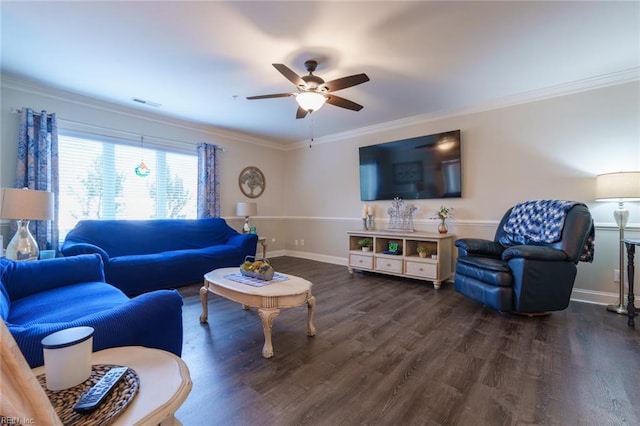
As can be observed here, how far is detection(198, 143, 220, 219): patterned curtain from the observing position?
185 inches

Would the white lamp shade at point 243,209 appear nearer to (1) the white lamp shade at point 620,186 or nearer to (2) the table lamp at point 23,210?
(2) the table lamp at point 23,210

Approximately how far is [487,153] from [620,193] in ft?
4.61

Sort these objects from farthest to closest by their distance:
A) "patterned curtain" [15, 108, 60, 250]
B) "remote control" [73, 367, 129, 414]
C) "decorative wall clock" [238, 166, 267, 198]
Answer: "decorative wall clock" [238, 166, 267, 198], "patterned curtain" [15, 108, 60, 250], "remote control" [73, 367, 129, 414]

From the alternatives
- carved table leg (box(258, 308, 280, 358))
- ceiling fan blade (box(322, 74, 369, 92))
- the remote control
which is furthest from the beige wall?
the remote control

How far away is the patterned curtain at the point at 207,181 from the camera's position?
15.5 ft

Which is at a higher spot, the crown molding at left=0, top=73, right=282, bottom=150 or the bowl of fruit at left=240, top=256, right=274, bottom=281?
the crown molding at left=0, top=73, right=282, bottom=150

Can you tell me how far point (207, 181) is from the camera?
187 inches

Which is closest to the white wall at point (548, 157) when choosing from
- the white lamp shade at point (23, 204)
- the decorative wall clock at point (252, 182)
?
the decorative wall clock at point (252, 182)

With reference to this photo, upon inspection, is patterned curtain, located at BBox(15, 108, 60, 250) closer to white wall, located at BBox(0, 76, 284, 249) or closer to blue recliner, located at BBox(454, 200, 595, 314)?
white wall, located at BBox(0, 76, 284, 249)

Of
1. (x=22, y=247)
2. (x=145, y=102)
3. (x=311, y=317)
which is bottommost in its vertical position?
(x=311, y=317)

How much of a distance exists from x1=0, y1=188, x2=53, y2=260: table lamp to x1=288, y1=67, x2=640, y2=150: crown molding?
13.8 feet

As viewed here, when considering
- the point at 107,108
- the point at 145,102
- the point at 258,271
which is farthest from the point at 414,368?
the point at 107,108

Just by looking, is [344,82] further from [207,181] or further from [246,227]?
[246,227]

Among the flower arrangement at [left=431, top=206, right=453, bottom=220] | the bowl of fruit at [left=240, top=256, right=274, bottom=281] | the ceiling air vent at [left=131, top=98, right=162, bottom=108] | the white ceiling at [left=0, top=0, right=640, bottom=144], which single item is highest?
the ceiling air vent at [left=131, top=98, right=162, bottom=108]
